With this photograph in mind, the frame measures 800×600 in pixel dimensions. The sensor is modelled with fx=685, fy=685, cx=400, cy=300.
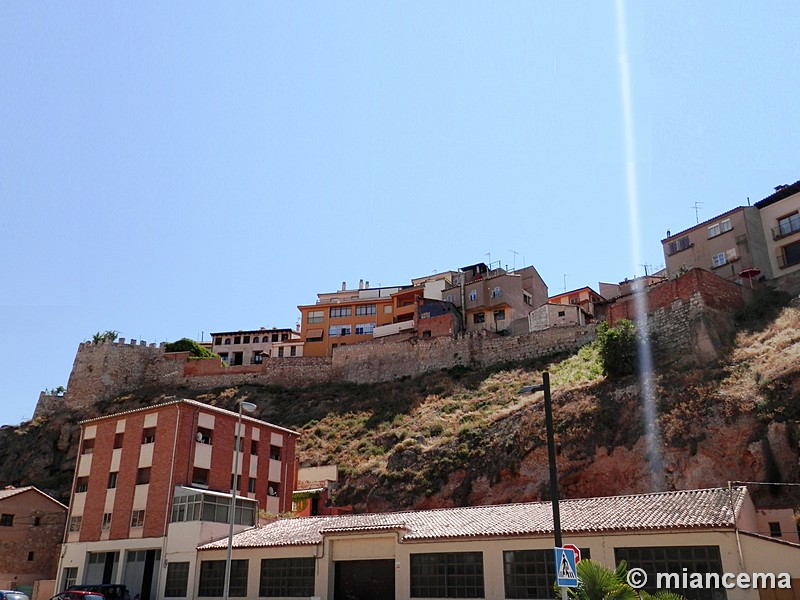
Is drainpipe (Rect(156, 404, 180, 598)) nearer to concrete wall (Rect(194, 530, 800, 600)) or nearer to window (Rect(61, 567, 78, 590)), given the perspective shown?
concrete wall (Rect(194, 530, 800, 600))

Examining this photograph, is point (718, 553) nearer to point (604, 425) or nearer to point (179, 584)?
point (604, 425)

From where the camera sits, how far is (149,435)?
132 ft

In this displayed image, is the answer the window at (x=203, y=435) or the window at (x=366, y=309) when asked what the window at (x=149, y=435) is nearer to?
the window at (x=203, y=435)

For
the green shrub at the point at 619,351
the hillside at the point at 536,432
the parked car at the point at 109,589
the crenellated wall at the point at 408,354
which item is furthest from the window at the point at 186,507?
the crenellated wall at the point at 408,354

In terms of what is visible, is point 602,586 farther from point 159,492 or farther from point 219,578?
point 159,492

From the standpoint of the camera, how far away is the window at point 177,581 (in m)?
34.2

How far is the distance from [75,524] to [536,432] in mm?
28785

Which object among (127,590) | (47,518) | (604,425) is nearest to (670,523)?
(604,425)

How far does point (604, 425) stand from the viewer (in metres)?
41.3

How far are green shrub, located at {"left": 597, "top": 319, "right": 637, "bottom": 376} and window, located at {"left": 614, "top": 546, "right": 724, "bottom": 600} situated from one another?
24067 mm

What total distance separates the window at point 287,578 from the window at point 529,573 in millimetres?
9527

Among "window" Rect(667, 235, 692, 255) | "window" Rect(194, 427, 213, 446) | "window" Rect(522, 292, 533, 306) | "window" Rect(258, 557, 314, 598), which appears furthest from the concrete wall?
"window" Rect(522, 292, 533, 306)

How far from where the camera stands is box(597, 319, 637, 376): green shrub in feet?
152

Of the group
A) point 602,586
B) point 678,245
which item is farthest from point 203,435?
point 678,245
